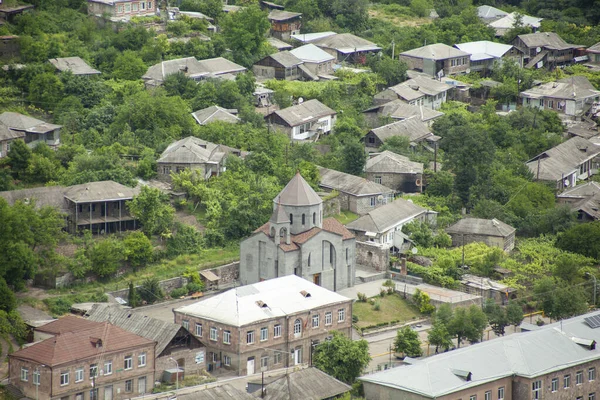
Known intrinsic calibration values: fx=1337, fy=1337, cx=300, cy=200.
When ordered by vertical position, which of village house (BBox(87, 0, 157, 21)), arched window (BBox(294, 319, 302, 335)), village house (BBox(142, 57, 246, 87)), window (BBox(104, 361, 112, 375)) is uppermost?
village house (BBox(87, 0, 157, 21))

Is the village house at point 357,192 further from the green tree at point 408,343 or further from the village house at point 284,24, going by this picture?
the village house at point 284,24

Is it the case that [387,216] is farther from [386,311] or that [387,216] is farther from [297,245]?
[297,245]

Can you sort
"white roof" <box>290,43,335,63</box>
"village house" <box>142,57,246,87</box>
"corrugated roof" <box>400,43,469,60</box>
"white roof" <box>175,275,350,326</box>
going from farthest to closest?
"corrugated roof" <box>400,43,469,60</box> < "white roof" <box>290,43,335,63</box> < "village house" <box>142,57,246,87</box> < "white roof" <box>175,275,350,326</box>

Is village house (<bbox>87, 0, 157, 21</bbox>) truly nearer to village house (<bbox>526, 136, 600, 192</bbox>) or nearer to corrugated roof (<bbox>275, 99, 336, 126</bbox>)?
corrugated roof (<bbox>275, 99, 336, 126</bbox>)

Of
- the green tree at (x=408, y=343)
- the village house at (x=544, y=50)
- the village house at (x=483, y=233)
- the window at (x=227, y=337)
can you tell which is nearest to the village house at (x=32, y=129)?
the window at (x=227, y=337)

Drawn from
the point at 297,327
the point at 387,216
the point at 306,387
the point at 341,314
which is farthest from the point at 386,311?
the point at 306,387

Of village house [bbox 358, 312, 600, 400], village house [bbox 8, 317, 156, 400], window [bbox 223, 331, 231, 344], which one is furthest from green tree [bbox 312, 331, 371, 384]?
village house [bbox 8, 317, 156, 400]
